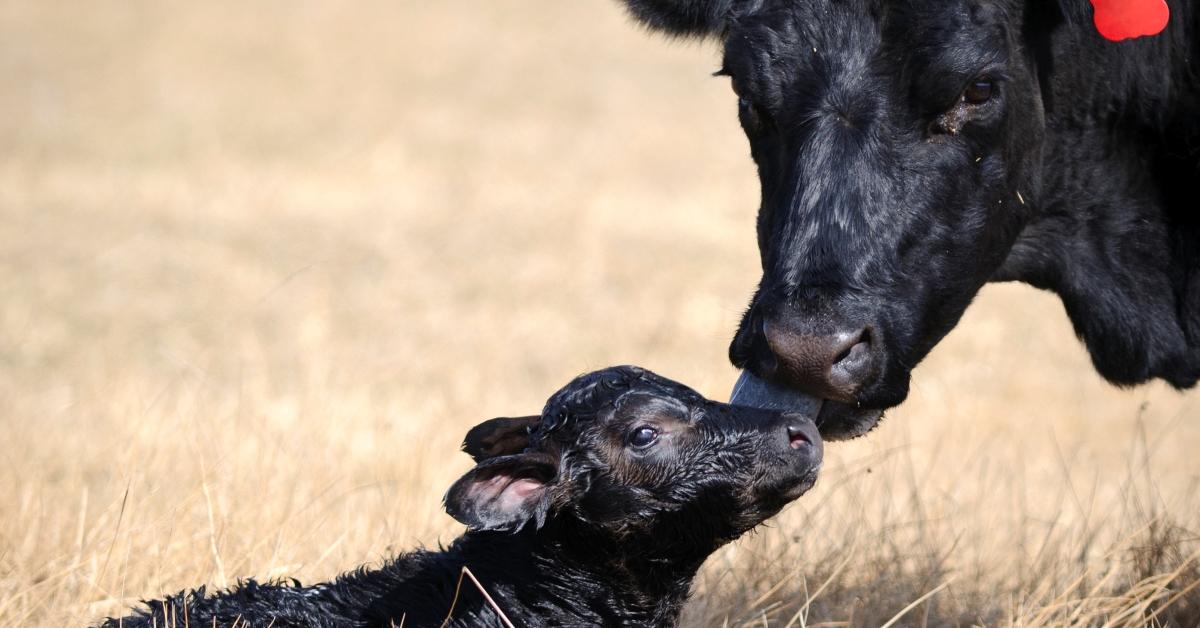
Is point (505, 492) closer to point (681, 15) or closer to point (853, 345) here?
point (853, 345)

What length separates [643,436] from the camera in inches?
158

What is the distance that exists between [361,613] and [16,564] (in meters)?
1.37

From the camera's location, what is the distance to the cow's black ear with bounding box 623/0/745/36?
516 cm

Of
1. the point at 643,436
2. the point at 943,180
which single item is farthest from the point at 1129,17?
the point at 643,436

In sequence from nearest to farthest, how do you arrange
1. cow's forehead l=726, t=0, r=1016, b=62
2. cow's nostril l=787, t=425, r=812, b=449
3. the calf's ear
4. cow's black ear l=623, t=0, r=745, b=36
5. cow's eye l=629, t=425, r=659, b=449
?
the calf's ear → cow's nostril l=787, t=425, r=812, b=449 → cow's eye l=629, t=425, r=659, b=449 → cow's forehead l=726, t=0, r=1016, b=62 → cow's black ear l=623, t=0, r=745, b=36

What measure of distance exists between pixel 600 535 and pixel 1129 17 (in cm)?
218

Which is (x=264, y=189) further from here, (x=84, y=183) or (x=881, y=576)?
(x=881, y=576)

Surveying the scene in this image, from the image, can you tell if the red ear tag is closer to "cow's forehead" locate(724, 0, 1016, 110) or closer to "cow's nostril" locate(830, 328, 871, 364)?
"cow's forehead" locate(724, 0, 1016, 110)

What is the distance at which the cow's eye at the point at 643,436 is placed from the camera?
4000mm

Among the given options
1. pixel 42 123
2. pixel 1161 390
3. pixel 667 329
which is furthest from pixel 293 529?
pixel 42 123

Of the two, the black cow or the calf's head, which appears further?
the black cow

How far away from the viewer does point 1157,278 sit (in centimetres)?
482

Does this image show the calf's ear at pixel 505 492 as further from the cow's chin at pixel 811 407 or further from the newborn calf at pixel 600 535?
the cow's chin at pixel 811 407

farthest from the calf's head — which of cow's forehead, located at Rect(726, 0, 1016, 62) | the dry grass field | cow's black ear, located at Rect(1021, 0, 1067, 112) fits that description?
cow's black ear, located at Rect(1021, 0, 1067, 112)
